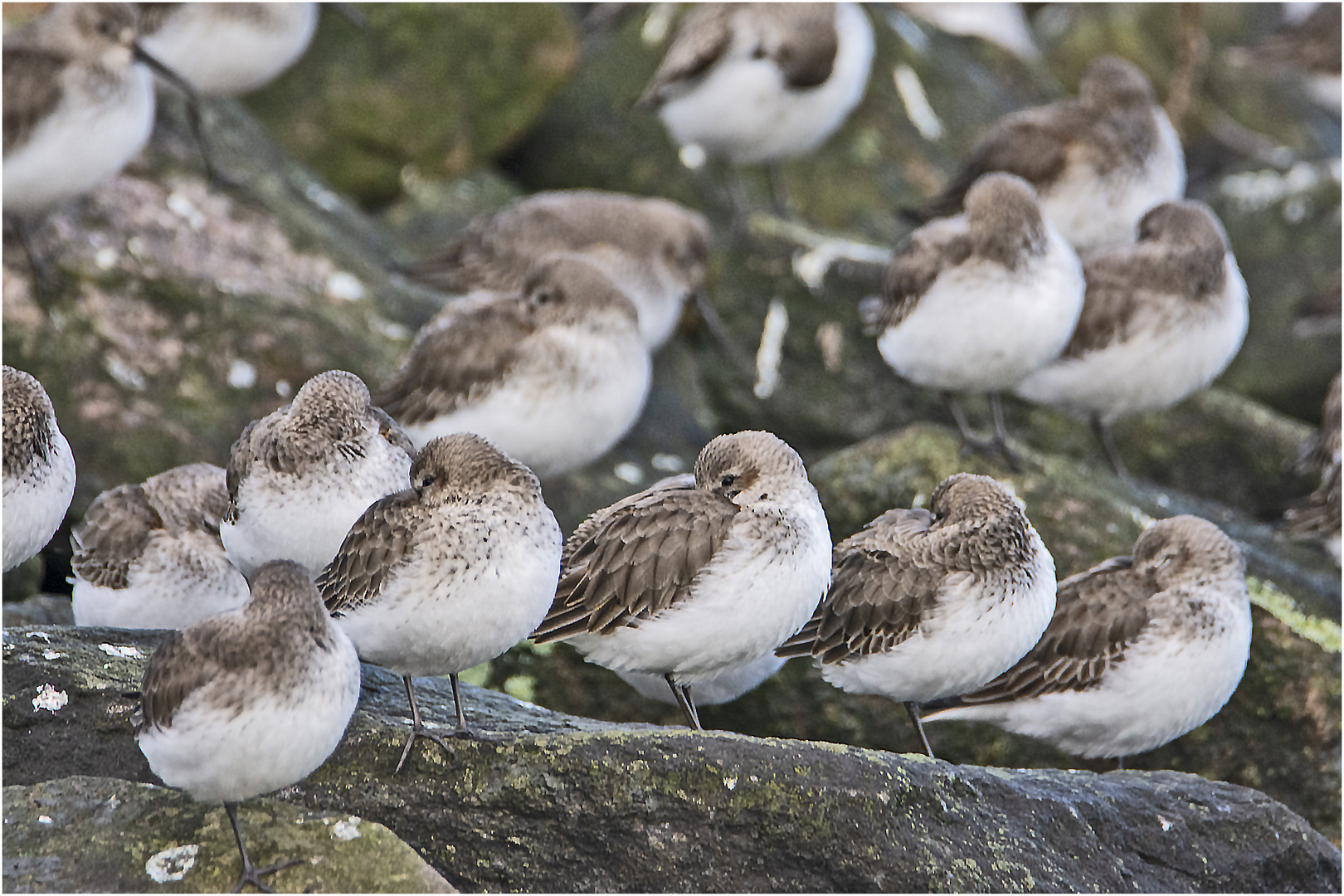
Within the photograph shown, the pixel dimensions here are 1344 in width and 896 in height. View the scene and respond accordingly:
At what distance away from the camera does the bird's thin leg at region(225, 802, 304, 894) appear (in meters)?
4.97

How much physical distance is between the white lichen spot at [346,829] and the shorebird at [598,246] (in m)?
6.09

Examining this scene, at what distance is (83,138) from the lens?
9586mm

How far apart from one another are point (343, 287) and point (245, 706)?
20.2 ft

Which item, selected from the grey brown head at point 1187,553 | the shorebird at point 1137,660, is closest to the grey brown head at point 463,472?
the shorebird at point 1137,660

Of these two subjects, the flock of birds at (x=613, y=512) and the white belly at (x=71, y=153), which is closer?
the flock of birds at (x=613, y=512)

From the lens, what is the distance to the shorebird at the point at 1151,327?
30.8 feet

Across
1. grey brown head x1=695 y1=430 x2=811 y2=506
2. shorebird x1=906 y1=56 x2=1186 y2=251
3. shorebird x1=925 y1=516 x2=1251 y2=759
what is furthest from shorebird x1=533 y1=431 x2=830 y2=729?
shorebird x1=906 y1=56 x2=1186 y2=251

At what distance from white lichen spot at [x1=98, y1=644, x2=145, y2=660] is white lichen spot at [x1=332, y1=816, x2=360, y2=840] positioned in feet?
5.47

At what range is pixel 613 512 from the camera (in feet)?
22.6

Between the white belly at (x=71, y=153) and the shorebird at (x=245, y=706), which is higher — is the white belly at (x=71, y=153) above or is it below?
below

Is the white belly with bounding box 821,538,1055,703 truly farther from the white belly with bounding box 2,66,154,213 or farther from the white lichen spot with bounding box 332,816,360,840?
the white belly with bounding box 2,66,154,213

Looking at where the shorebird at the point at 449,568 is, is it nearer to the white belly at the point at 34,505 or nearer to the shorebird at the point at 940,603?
the white belly at the point at 34,505

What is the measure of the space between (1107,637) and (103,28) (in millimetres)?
7393

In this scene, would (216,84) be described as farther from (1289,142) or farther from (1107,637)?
(1289,142)
